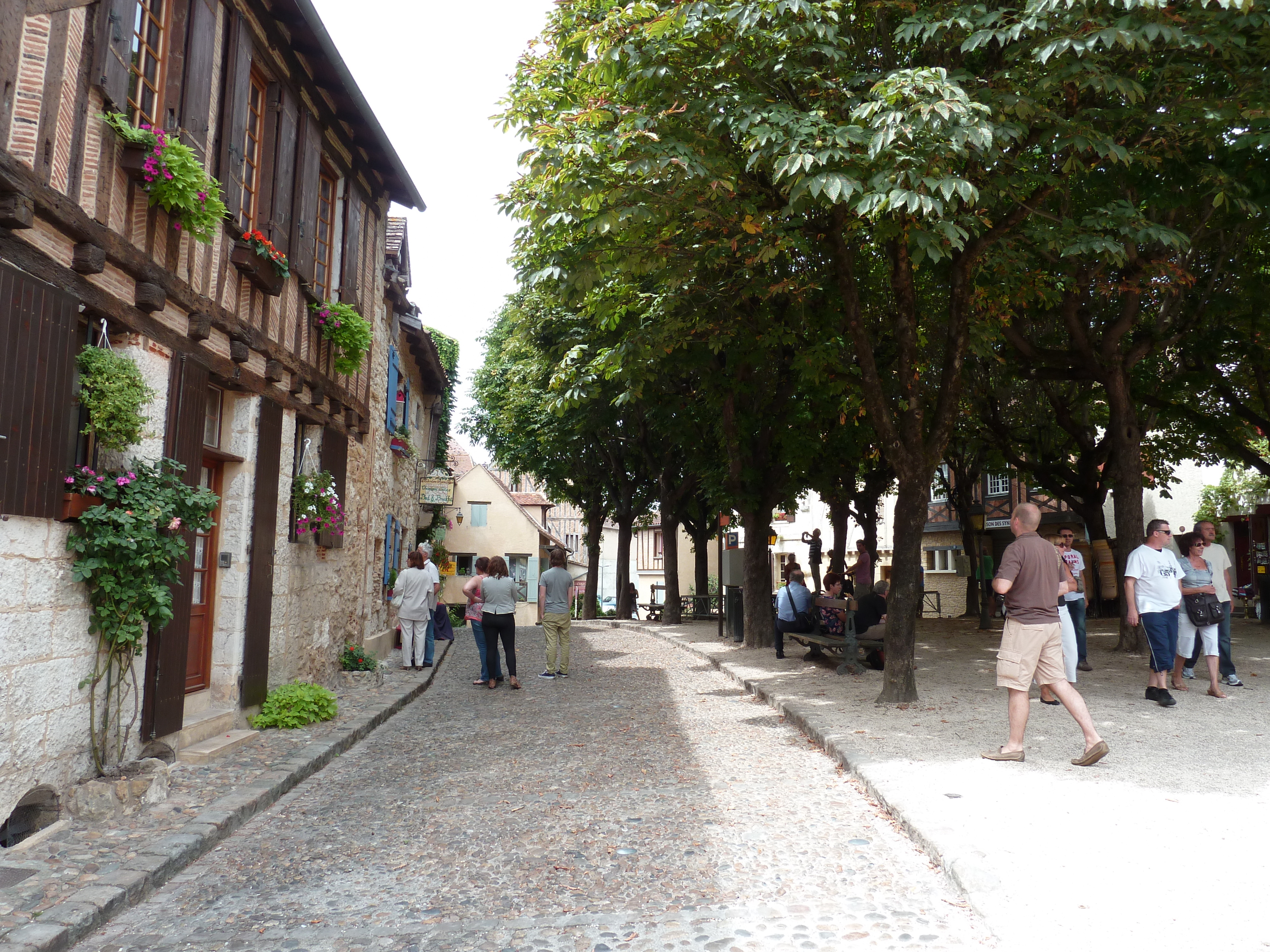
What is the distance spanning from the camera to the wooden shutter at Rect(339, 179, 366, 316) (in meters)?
10.7

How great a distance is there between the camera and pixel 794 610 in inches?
533

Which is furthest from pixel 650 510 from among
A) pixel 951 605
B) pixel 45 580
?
pixel 45 580

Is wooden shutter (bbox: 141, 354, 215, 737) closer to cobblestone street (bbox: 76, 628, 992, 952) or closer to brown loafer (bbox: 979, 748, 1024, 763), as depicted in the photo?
cobblestone street (bbox: 76, 628, 992, 952)

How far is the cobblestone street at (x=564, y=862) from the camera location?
3.77 meters

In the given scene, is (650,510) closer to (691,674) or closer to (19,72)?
(691,674)

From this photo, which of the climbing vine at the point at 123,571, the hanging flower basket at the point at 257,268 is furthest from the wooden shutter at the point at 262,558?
the climbing vine at the point at 123,571

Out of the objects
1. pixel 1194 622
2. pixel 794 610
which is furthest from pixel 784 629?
pixel 1194 622

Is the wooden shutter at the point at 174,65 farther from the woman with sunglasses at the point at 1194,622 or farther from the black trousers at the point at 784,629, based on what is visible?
the black trousers at the point at 784,629

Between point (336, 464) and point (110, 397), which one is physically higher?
point (336, 464)

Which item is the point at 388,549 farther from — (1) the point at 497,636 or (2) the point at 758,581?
(2) the point at 758,581

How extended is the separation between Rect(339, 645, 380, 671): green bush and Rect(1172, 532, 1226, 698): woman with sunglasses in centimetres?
902

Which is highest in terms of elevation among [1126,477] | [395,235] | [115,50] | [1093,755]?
[395,235]

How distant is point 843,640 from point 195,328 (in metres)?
8.62

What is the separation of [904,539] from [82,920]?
7.70 m
